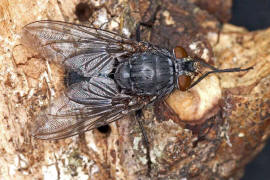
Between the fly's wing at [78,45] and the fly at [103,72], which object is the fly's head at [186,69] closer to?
the fly at [103,72]

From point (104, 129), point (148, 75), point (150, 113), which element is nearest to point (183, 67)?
point (148, 75)

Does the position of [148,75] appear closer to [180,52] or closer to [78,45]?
[180,52]

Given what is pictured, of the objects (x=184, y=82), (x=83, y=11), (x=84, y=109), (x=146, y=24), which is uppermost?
(x=83, y=11)

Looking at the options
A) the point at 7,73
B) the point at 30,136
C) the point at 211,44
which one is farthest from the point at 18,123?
the point at 211,44

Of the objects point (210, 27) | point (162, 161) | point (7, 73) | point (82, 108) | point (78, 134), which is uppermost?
point (210, 27)

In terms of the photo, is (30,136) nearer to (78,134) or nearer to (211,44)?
(78,134)

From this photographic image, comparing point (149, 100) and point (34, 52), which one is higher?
point (34, 52)
